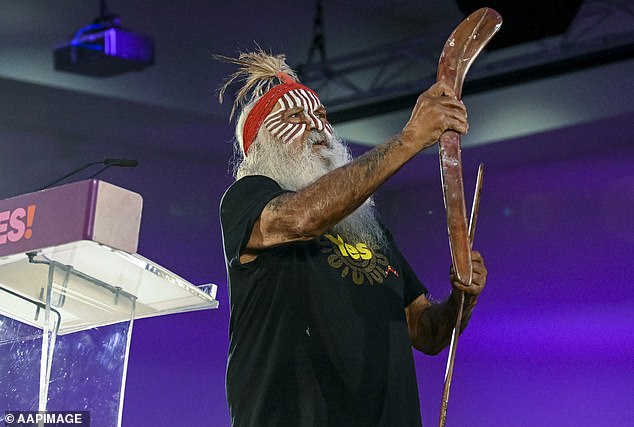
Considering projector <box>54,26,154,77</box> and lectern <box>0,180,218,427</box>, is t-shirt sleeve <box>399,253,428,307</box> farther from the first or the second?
projector <box>54,26,154,77</box>

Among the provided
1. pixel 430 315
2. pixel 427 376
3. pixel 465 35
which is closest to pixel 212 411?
pixel 427 376

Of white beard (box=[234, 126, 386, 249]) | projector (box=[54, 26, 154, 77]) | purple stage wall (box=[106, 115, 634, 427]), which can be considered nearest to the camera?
white beard (box=[234, 126, 386, 249])

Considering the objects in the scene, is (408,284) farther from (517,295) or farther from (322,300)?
(517,295)

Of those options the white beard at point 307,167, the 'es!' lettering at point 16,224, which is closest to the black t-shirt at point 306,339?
the white beard at point 307,167

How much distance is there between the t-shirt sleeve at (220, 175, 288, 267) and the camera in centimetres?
189

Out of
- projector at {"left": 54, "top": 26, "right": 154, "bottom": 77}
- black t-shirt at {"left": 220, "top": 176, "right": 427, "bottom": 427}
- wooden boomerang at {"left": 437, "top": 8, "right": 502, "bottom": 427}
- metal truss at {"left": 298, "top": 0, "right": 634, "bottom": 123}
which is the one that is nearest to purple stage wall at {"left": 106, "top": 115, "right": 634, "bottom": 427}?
metal truss at {"left": 298, "top": 0, "right": 634, "bottom": 123}

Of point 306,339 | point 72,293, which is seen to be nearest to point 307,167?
point 306,339

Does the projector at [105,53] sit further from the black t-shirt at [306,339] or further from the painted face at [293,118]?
the black t-shirt at [306,339]

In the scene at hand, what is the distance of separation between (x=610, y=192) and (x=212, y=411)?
9.87 ft

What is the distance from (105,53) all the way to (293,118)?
3646mm

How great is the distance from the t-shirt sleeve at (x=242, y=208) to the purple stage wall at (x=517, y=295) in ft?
15.5

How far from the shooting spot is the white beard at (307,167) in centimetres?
217

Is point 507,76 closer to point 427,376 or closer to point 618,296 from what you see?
point 618,296

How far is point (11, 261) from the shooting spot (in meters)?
1.88
